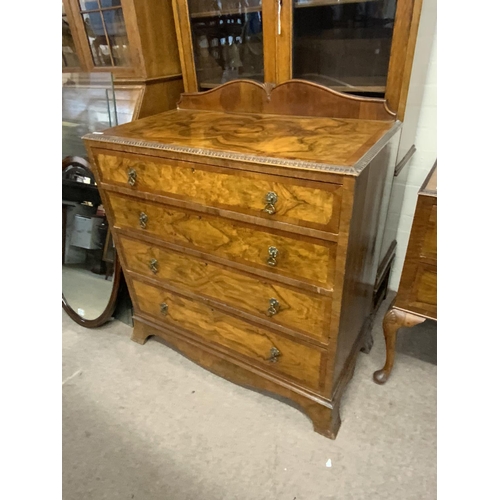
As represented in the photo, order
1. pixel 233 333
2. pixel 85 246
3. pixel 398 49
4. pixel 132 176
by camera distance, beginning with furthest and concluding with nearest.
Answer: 1. pixel 85 246
2. pixel 233 333
3. pixel 132 176
4. pixel 398 49

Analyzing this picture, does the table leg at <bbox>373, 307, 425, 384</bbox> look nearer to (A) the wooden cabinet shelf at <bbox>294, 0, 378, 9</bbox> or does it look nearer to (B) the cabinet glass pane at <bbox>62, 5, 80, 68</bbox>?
(A) the wooden cabinet shelf at <bbox>294, 0, 378, 9</bbox>

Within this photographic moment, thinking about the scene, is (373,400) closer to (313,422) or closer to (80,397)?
(313,422)

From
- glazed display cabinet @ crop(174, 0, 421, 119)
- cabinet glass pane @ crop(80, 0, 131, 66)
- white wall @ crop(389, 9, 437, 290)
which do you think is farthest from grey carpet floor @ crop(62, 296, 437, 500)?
cabinet glass pane @ crop(80, 0, 131, 66)

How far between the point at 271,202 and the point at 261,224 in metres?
0.09

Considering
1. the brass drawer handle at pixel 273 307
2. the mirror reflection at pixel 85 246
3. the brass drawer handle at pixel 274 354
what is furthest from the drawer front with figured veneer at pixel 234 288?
the mirror reflection at pixel 85 246

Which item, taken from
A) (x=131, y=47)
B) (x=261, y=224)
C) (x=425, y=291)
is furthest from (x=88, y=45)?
(x=425, y=291)

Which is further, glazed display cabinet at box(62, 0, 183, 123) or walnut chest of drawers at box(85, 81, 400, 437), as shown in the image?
glazed display cabinet at box(62, 0, 183, 123)

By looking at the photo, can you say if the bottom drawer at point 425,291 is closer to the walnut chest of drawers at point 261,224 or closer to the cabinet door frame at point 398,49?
the walnut chest of drawers at point 261,224

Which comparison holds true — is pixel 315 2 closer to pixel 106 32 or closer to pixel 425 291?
pixel 106 32

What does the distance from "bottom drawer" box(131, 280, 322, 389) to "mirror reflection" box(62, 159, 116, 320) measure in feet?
0.99

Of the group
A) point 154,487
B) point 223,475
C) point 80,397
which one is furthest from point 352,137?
point 80,397

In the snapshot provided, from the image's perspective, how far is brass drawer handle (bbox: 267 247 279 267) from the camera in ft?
3.58

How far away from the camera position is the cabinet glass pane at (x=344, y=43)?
47.3 inches

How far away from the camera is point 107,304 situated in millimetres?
1824
